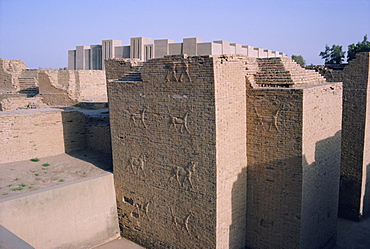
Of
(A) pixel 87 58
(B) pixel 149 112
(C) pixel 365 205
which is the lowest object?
(C) pixel 365 205

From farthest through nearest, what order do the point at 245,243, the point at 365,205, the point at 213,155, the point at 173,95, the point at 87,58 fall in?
1. the point at 87,58
2. the point at 365,205
3. the point at 245,243
4. the point at 173,95
5. the point at 213,155

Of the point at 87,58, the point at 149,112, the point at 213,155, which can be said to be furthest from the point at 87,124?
the point at 87,58

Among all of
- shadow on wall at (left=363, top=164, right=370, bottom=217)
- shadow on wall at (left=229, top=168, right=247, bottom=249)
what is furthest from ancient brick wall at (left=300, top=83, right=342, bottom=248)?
shadow on wall at (left=363, top=164, right=370, bottom=217)

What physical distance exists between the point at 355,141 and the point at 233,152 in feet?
13.5

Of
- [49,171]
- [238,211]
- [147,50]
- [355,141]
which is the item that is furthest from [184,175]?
[147,50]

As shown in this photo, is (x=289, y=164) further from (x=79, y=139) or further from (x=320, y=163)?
(x=79, y=139)

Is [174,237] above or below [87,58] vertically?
below

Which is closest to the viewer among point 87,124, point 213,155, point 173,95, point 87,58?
point 213,155

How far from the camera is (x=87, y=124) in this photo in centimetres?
1018

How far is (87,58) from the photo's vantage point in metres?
20.7

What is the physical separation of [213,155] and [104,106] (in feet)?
24.3

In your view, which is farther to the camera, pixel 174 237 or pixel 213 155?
pixel 174 237

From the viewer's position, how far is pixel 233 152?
21.8 feet

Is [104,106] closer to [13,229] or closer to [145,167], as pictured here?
[145,167]
